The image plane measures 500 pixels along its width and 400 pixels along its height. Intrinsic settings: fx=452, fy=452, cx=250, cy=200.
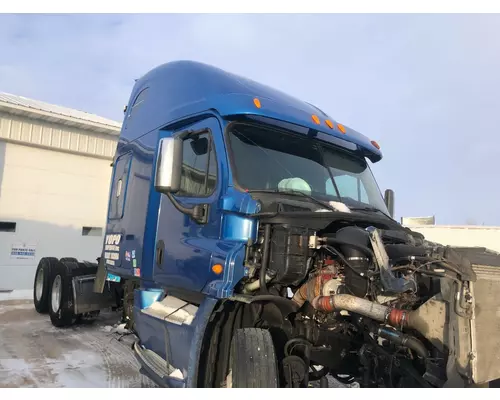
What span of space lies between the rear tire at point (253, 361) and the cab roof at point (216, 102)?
185 centimetres

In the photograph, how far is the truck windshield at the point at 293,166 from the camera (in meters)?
3.89

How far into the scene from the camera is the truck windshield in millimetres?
3886

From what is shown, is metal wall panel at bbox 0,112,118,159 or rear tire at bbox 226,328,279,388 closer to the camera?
rear tire at bbox 226,328,279,388

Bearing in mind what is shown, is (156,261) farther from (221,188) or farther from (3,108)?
(3,108)

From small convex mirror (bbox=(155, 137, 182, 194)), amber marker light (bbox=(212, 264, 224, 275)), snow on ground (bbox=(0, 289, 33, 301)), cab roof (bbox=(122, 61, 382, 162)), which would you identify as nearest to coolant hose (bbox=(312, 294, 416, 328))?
amber marker light (bbox=(212, 264, 224, 275))

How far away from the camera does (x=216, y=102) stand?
13.4 ft

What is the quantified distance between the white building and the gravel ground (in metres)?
4.95

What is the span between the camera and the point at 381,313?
121 inches

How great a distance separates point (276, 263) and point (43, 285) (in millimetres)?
5964

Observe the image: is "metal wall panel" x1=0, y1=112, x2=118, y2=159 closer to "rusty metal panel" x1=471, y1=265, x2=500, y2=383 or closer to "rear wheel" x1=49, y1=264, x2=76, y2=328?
"rear wheel" x1=49, y1=264, x2=76, y2=328

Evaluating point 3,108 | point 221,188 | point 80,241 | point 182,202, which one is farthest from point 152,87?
point 80,241

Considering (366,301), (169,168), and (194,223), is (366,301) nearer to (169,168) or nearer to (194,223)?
(194,223)

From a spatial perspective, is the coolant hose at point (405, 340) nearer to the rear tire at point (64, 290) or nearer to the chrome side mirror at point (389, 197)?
the chrome side mirror at point (389, 197)

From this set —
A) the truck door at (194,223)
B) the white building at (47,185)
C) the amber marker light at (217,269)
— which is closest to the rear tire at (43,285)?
the truck door at (194,223)
